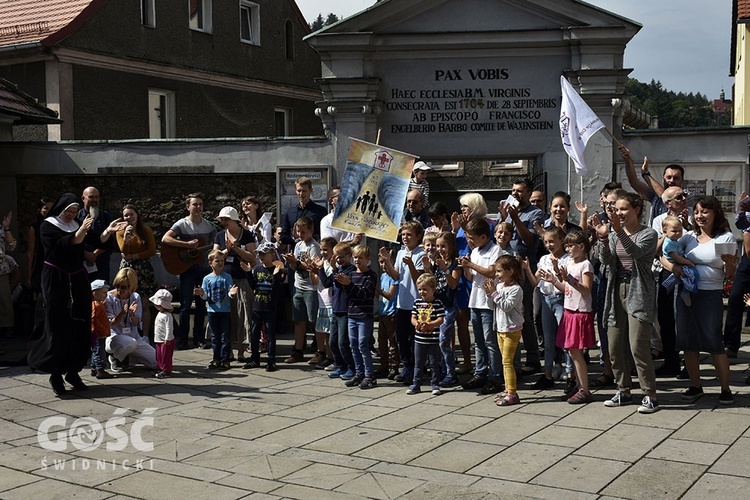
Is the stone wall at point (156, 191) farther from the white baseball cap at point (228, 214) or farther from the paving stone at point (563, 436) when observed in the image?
the paving stone at point (563, 436)

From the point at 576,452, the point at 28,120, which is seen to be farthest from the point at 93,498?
the point at 28,120

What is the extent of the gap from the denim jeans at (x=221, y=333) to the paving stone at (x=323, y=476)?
4.10 m

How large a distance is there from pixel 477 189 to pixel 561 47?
17.5 m

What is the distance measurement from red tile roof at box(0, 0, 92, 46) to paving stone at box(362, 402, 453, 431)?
589 inches

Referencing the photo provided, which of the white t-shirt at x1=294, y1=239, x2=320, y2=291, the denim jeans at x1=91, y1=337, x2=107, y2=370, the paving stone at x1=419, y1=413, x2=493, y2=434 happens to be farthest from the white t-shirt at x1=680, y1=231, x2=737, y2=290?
the denim jeans at x1=91, y1=337, x2=107, y2=370

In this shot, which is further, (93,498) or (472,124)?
(472,124)

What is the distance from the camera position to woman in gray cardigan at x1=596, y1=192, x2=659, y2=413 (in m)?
7.59

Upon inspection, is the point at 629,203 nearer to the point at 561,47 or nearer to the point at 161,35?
the point at 561,47

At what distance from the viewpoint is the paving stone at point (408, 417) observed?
7.40m

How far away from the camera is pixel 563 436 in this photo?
695 cm

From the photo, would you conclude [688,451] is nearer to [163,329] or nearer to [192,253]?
[163,329]

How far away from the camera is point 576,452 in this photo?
6.48 m

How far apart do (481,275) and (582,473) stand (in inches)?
119

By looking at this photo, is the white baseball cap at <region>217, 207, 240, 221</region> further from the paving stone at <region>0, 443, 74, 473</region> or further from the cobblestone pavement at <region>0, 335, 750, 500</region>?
the paving stone at <region>0, 443, 74, 473</region>
